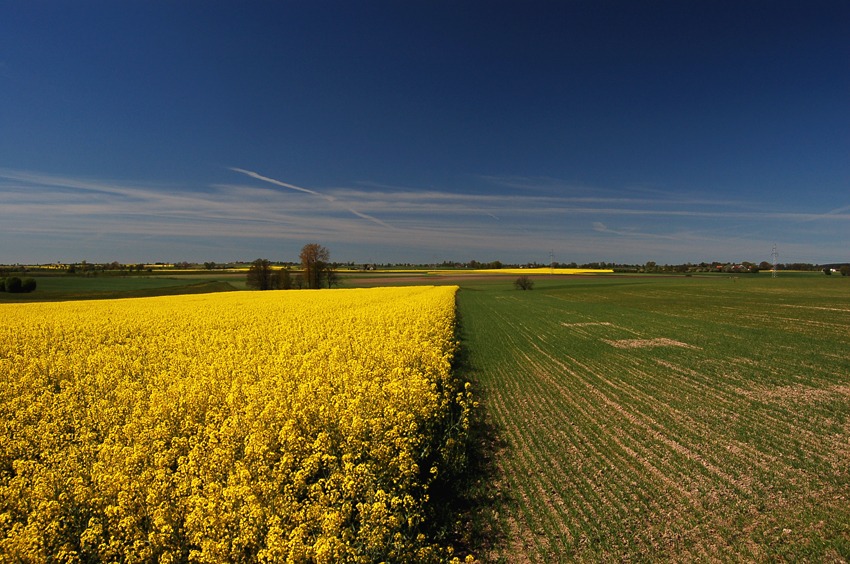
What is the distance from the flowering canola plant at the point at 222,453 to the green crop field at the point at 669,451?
1.68 m

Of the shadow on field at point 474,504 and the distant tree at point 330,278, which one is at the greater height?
the distant tree at point 330,278

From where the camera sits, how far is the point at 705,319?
2991 cm

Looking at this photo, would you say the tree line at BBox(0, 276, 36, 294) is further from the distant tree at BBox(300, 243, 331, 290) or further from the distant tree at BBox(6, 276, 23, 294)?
the distant tree at BBox(300, 243, 331, 290)

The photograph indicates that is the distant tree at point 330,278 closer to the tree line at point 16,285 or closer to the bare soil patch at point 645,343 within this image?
the tree line at point 16,285

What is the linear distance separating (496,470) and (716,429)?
5.97 meters

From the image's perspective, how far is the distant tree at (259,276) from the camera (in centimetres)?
6806

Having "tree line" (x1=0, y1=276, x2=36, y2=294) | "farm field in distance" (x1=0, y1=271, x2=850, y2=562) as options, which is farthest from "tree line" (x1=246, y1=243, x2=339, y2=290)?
"farm field in distance" (x1=0, y1=271, x2=850, y2=562)

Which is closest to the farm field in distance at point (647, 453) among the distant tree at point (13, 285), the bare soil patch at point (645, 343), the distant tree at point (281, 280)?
the bare soil patch at point (645, 343)

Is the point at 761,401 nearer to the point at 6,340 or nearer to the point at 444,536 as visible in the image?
the point at 444,536

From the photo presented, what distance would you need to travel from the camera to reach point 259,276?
68.3 m

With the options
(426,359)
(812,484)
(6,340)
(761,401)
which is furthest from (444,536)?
(6,340)

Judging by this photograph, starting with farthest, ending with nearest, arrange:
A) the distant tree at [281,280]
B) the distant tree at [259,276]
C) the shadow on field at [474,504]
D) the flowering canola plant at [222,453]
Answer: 1. the distant tree at [281,280]
2. the distant tree at [259,276]
3. the shadow on field at [474,504]
4. the flowering canola plant at [222,453]

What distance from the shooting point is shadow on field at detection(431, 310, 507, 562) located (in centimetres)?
578

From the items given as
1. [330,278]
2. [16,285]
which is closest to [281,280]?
[330,278]
